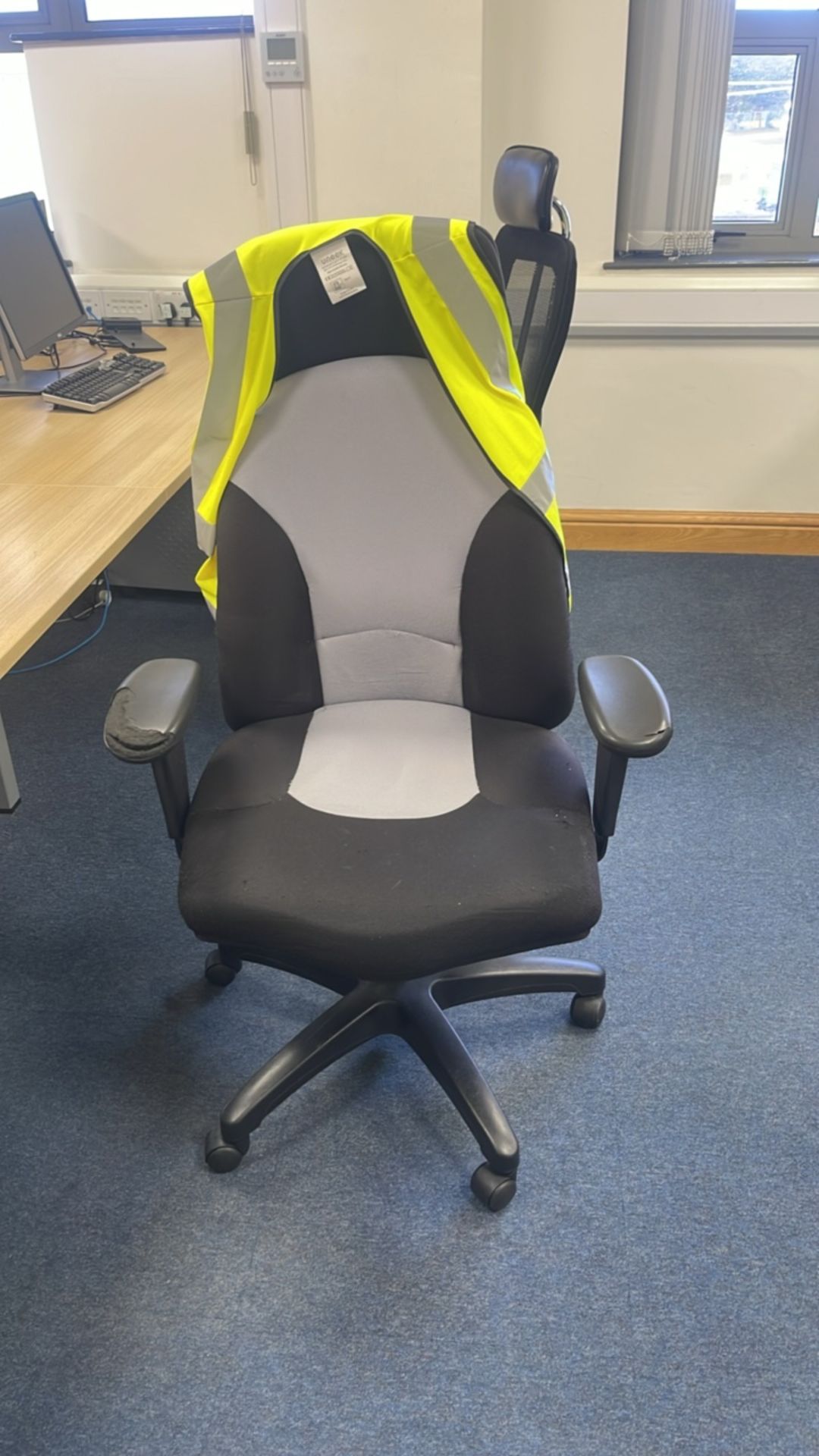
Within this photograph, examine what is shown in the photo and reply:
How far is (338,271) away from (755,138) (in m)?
2.12

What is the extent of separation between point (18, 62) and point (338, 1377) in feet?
10.8

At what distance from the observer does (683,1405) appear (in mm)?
1174

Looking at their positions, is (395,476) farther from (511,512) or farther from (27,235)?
(27,235)

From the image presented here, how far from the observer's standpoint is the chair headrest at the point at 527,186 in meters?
1.62

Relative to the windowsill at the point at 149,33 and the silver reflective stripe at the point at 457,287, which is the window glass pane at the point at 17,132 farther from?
the silver reflective stripe at the point at 457,287

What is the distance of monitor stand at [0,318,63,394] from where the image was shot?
2332 millimetres

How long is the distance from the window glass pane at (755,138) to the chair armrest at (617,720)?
2.16 m

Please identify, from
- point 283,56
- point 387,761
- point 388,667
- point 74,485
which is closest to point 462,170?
point 283,56

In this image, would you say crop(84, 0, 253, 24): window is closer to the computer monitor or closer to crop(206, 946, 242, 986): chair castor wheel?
the computer monitor

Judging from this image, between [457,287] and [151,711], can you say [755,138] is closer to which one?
[457,287]

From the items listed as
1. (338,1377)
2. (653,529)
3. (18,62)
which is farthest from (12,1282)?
(18,62)

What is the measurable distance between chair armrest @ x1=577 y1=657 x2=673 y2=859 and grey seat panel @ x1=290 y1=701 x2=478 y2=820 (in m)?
0.18

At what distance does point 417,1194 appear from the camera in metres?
1.40

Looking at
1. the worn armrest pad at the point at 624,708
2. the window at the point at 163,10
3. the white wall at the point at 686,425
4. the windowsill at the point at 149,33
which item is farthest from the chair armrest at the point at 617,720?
the window at the point at 163,10
